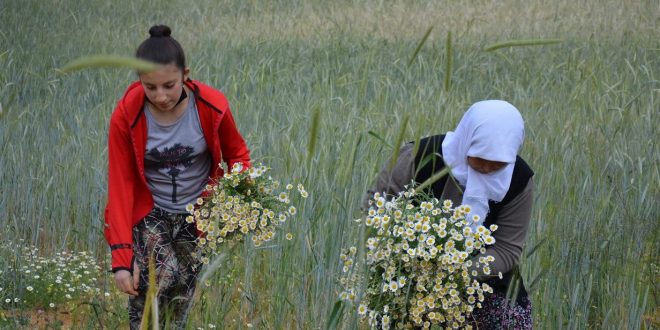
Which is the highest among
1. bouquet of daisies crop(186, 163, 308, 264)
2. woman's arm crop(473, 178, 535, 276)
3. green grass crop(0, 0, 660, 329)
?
bouquet of daisies crop(186, 163, 308, 264)

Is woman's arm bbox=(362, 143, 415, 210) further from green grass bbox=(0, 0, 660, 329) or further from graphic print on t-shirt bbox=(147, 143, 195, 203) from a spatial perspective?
graphic print on t-shirt bbox=(147, 143, 195, 203)

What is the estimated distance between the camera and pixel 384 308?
7.06 feet

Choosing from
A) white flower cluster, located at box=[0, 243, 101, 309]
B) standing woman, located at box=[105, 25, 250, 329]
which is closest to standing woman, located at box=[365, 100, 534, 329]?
standing woman, located at box=[105, 25, 250, 329]

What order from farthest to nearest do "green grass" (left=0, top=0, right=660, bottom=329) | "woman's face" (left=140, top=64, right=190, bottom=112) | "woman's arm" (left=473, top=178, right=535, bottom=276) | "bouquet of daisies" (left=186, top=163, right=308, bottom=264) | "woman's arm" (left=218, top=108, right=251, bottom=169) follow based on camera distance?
"green grass" (left=0, top=0, right=660, bottom=329) < "woman's arm" (left=218, top=108, right=251, bottom=169) < "woman's arm" (left=473, top=178, right=535, bottom=276) < "woman's face" (left=140, top=64, right=190, bottom=112) < "bouquet of daisies" (left=186, top=163, right=308, bottom=264)

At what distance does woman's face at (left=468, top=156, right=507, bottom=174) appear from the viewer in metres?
2.56

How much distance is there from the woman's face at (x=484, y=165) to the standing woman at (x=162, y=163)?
67 centimetres

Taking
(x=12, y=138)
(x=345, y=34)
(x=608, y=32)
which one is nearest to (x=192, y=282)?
(x=12, y=138)

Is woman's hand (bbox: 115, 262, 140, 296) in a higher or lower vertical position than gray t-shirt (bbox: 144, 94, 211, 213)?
lower

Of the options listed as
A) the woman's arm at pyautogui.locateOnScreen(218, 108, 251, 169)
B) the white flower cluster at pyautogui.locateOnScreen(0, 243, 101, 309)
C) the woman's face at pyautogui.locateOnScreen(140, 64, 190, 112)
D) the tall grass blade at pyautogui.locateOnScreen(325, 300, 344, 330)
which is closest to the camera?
the tall grass blade at pyautogui.locateOnScreen(325, 300, 344, 330)

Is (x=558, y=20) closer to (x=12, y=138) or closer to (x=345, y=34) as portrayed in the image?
(x=345, y=34)

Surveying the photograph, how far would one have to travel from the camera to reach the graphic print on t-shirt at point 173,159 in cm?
270

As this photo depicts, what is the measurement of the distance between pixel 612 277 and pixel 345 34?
5727 mm

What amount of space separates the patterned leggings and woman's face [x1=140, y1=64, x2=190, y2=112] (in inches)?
15.7

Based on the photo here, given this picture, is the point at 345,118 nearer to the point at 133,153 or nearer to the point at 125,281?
the point at 133,153
